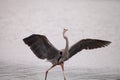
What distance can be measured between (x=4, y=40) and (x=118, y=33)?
5.12ft

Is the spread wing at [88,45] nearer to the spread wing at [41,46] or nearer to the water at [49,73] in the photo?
the spread wing at [41,46]

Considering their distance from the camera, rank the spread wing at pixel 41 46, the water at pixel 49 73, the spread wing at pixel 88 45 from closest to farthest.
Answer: the spread wing at pixel 41 46 < the spread wing at pixel 88 45 < the water at pixel 49 73

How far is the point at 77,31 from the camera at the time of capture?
591 centimetres

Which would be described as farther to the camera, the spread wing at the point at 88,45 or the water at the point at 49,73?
the water at the point at 49,73

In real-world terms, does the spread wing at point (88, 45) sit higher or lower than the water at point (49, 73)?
higher

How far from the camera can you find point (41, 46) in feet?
12.6

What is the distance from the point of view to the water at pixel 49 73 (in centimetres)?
420

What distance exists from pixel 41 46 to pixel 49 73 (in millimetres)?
623

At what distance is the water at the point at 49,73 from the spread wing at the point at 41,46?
36 cm

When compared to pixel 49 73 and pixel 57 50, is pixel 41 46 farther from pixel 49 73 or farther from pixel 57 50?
pixel 49 73

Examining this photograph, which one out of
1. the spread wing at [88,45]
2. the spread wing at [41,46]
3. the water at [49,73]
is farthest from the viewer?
the water at [49,73]

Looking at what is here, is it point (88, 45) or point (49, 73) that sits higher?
point (88, 45)

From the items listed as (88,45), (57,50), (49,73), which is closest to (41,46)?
(57,50)

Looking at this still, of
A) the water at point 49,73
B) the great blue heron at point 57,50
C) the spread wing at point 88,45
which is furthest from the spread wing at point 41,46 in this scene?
the water at point 49,73
